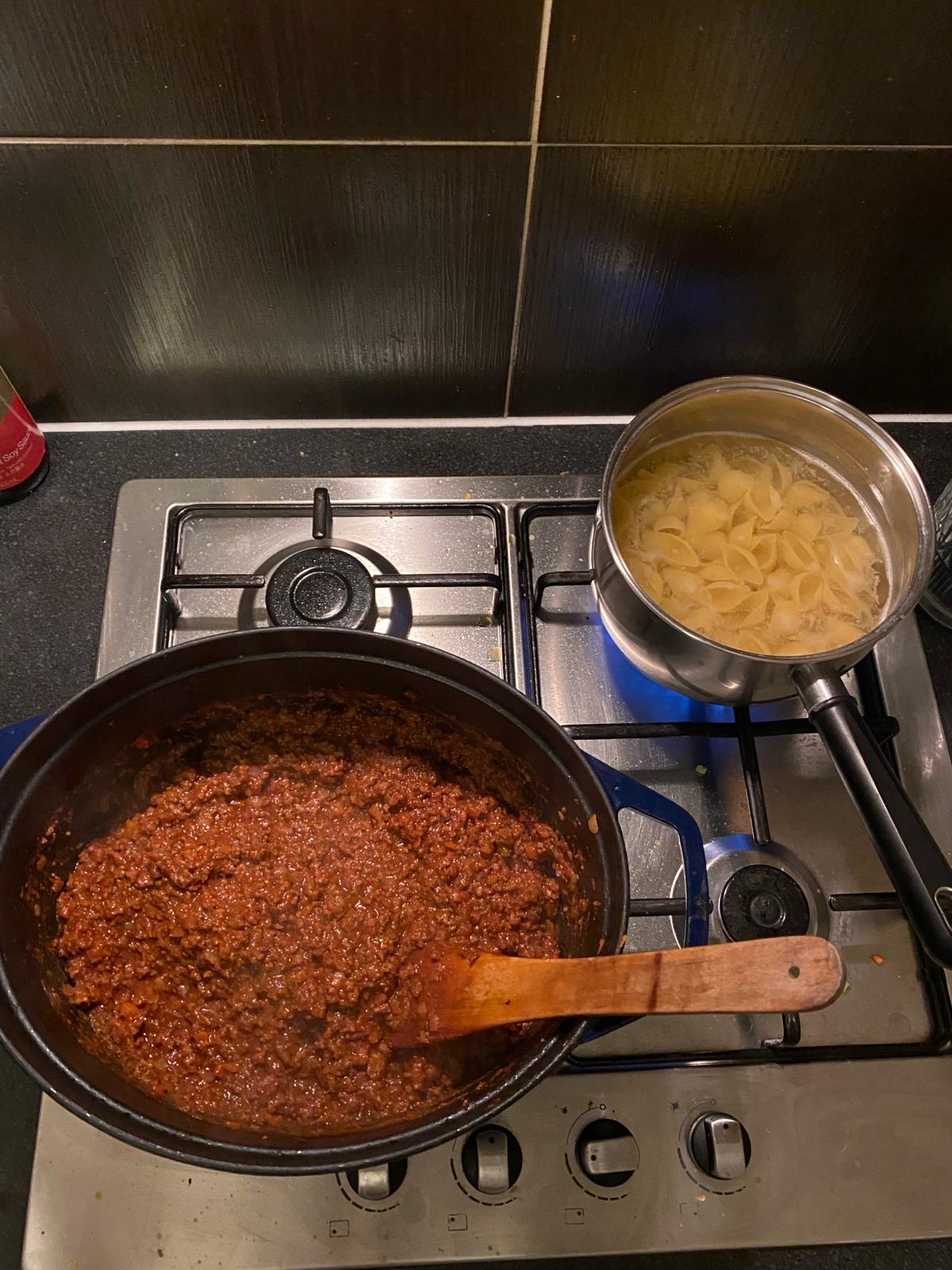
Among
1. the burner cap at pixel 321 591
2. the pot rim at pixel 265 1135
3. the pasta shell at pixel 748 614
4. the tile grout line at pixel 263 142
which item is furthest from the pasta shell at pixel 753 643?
the tile grout line at pixel 263 142

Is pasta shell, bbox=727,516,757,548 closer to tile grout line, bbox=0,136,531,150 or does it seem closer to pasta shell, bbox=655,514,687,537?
pasta shell, bbox=655,514,687,537

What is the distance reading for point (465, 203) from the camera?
0.78 m

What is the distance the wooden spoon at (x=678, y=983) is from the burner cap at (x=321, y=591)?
37 cm

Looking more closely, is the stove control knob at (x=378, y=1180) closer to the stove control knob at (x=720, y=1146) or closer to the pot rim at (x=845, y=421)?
the stove control knob at (x=720, y=1146)

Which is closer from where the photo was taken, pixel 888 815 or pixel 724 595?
pixel 888 815

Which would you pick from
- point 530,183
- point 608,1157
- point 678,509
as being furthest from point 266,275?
point 608,1157

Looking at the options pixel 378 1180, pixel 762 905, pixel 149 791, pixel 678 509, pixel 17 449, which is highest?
pixel 17 449

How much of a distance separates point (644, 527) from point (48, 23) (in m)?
0.61

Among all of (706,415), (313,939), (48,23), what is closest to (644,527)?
(706,415)

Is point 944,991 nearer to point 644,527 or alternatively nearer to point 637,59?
point 644,527

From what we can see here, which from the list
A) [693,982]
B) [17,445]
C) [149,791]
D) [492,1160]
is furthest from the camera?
[17,445]

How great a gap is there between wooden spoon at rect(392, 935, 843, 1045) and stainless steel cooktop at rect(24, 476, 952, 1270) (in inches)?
5.4

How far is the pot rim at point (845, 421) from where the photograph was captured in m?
0.67

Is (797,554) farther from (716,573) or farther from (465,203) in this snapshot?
(465,203)
